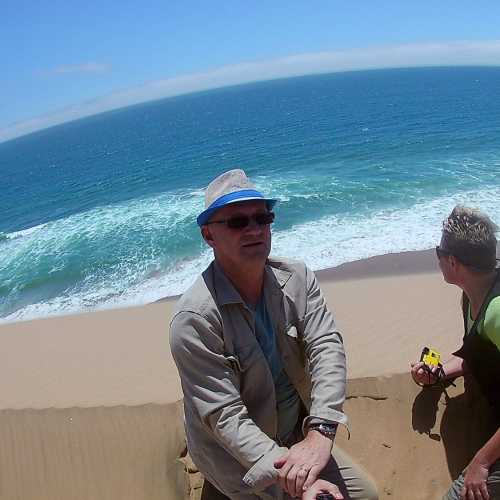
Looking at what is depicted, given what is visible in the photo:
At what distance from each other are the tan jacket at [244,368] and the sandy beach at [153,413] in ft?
4.19

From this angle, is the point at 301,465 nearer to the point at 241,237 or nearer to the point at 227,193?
the point at 241,237

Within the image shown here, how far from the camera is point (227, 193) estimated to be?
2.21 meters

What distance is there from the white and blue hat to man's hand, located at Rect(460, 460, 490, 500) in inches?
68.6

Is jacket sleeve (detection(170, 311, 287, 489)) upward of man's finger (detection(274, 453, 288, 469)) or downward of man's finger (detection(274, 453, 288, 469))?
upward

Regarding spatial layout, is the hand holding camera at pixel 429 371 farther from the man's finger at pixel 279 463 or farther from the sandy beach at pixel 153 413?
the man's finger at pixel 279 463

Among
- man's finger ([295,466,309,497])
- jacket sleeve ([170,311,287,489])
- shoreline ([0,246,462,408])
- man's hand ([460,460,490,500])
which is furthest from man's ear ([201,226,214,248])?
shoreline ([0,246,462,408])

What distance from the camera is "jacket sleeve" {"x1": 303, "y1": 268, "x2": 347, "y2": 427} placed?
7.09 feet

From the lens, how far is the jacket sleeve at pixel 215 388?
80.2 inches

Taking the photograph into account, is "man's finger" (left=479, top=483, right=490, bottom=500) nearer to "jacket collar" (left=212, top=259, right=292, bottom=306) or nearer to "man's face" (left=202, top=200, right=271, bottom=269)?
"jacket collar" (left=212, top=259, right=292, bottom=306)

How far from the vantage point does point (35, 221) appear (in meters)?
23.7

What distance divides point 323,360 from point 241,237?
0.71 metres

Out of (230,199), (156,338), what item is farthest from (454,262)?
(156,338)

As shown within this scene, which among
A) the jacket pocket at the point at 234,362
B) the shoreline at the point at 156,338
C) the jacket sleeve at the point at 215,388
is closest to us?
the jacket sleeve at the point at 215,388

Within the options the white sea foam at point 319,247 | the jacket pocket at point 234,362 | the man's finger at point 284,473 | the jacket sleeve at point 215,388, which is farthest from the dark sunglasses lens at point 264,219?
the white sea foam at point 319,247
